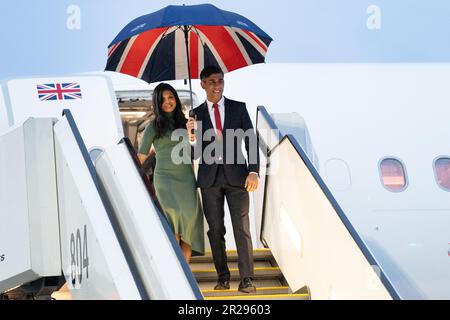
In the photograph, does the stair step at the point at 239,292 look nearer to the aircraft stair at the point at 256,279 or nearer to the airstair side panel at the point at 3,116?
the aircraft stair at the point at 256,279

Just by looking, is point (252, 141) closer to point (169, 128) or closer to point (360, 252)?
point (169, 128)

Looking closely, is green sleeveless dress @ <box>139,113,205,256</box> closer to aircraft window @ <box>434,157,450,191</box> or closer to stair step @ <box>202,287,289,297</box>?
stair step @ <box>202,287,289,297</box>

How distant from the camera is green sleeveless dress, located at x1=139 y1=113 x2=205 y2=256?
6.95 metres

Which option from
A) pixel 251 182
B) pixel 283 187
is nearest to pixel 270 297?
pixel 251 182

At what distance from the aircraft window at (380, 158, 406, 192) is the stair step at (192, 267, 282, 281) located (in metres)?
4.08

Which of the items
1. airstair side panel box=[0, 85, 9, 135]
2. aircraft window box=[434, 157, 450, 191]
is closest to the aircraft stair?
airstair side panel box=[0, 85, 9, 135]

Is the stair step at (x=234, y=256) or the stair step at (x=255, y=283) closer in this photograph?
the stair step at (x=255, y=283)

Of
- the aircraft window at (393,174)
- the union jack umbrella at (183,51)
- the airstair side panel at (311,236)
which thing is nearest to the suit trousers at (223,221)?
the airstair side panel at (311,236)

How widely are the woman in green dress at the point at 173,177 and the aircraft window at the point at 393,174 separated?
4.69m

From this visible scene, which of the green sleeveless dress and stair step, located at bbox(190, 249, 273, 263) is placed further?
stair step, located at bbox(190, 249, 273, 263)

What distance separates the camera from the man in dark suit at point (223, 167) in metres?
6.86

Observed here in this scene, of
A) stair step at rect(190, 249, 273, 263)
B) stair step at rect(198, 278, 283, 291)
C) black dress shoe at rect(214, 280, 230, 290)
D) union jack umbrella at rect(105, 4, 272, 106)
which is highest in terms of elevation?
union jack umbrella at rect(105, 4, 272, 106)

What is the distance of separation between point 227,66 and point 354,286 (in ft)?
8.98

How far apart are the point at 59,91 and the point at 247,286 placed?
4.84 m
